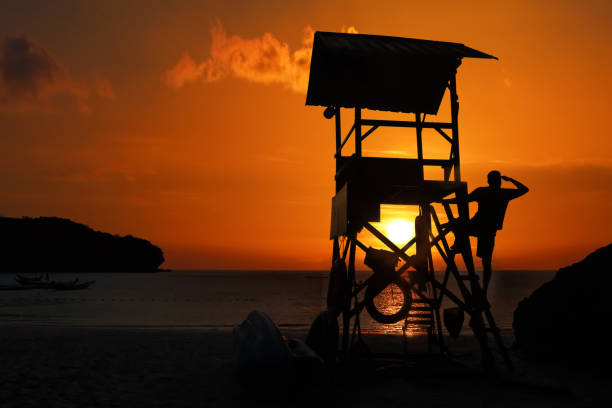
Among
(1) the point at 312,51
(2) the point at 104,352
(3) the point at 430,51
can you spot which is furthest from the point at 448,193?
(2) the point at 104,352

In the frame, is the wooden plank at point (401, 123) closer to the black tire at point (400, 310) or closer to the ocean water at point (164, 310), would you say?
the black tire at point (400, 310)

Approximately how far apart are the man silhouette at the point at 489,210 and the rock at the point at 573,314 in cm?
311

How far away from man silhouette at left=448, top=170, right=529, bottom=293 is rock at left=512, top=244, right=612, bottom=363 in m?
3.11

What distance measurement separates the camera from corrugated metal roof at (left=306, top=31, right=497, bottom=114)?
11.4m

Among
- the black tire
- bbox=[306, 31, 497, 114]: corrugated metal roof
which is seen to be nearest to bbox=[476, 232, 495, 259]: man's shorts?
the black tire

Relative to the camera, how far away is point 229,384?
34.3 ft

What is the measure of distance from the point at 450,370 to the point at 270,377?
433 centimetres

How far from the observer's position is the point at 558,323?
12.7 metres

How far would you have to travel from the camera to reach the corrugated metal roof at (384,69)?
11.4 meters

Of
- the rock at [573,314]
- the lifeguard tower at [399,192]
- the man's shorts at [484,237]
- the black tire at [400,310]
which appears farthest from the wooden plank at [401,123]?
the rock at [573,314]

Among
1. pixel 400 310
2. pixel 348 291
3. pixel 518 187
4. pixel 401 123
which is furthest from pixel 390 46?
pixel 400 310

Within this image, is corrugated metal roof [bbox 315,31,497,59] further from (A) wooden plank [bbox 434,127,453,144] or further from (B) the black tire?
(B) the black tire

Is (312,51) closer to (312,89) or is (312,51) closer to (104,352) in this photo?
(312,89)

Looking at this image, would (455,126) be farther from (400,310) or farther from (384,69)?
(400,310)
